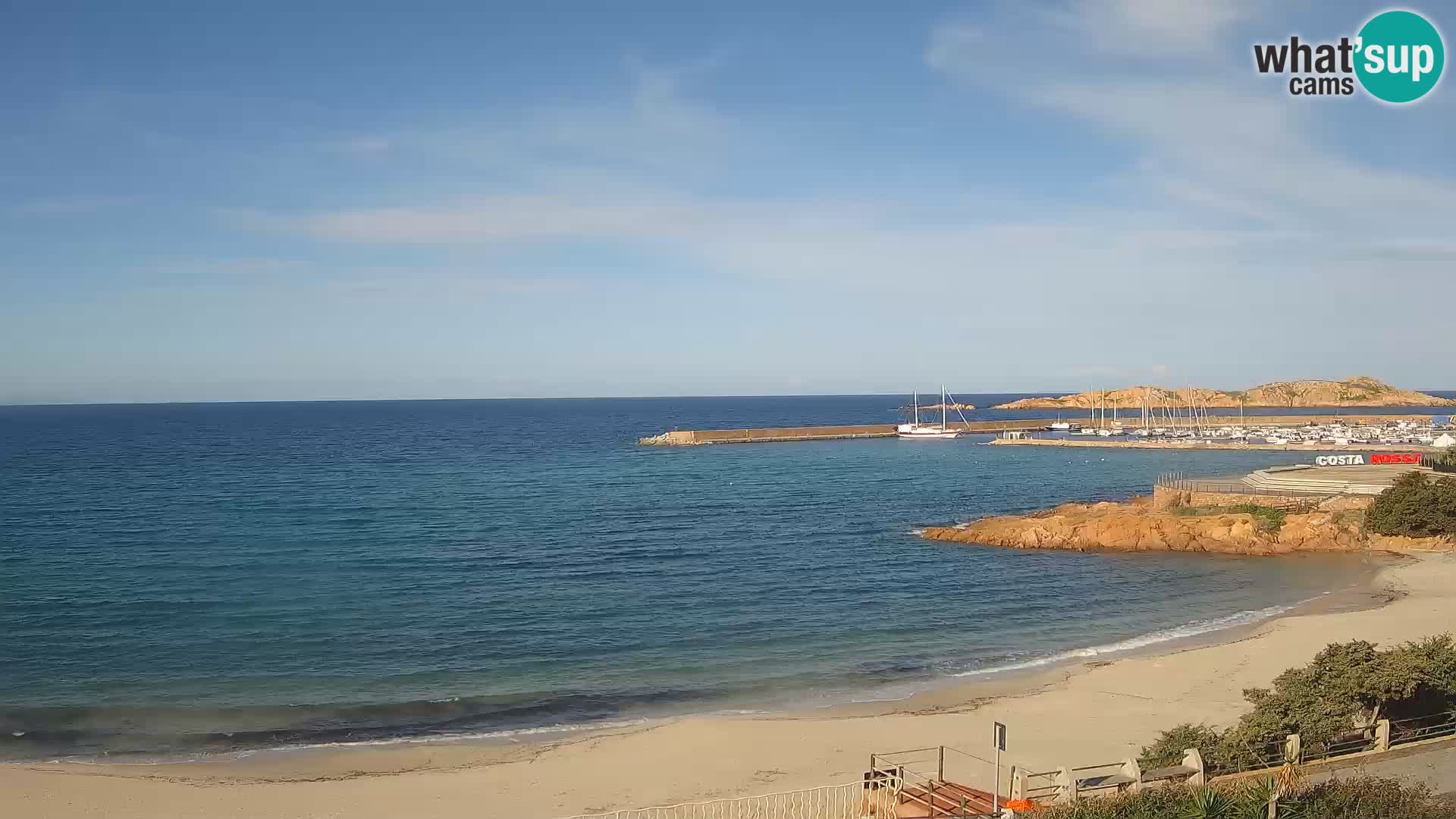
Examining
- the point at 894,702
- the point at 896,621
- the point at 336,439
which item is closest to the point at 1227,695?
the point at 894,702

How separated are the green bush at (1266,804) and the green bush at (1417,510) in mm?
40257

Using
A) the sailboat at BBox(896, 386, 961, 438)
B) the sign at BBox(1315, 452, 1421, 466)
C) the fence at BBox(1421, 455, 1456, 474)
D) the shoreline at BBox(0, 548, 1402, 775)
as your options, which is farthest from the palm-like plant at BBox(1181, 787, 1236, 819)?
the sailboat at BBox(896, 386, 961, 438)

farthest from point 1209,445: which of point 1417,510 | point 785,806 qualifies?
point 785,806

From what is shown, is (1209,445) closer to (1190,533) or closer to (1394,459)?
(1394,459)

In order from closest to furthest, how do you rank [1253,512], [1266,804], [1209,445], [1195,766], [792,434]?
[1266,804] < [1195,766] < [1253,512] < [1209,445] < [792,434]

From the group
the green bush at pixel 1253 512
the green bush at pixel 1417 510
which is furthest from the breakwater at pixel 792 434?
the green bush at pixel 1417 510

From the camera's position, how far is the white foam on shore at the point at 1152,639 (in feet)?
95.2

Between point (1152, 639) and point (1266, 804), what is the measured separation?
20982 mm

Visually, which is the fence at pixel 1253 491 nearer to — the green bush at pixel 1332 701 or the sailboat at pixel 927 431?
the green bush at pixel 1332 701

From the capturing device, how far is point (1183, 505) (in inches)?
2243

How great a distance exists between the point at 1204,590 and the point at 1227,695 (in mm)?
15914

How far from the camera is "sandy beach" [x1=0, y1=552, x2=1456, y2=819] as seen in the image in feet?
62.4

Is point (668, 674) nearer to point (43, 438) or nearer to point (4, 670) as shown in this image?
point (4, 670)

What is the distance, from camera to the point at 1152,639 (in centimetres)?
3244
